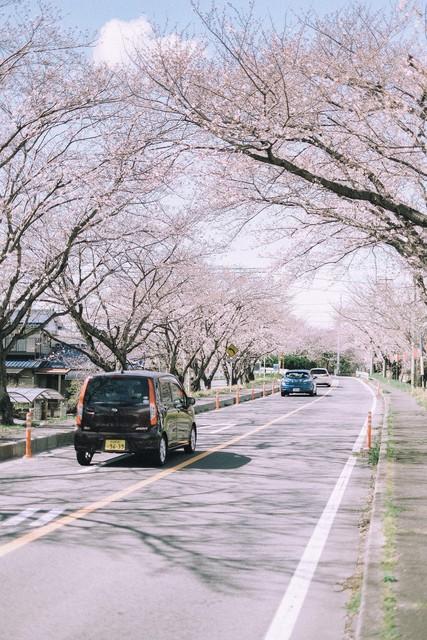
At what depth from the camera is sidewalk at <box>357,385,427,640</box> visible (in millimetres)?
4196

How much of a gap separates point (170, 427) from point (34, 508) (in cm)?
481

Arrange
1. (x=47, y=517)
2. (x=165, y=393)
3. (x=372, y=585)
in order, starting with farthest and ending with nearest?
(x=165, y=393)
(x=47, y=517)
(x=372, y=585)

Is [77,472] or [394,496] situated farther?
[77,472]

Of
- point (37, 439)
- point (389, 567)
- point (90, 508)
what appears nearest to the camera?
point (389, 567)

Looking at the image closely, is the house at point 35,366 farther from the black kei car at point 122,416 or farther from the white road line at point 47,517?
the white road line at point 47,517

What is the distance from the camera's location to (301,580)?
5.66 meters

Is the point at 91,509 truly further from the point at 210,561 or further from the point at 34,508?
the point at 210,561

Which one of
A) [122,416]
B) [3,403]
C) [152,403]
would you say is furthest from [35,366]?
[152,403]

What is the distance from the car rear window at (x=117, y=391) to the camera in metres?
12.5

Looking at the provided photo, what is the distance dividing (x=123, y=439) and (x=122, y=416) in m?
0.38

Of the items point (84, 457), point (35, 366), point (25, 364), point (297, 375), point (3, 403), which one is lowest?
point (84, 457)

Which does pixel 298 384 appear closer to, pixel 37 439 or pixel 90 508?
pixel 37 439

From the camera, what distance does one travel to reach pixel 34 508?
331 inches

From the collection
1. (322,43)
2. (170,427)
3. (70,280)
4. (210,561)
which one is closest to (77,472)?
Result: (170,427)
